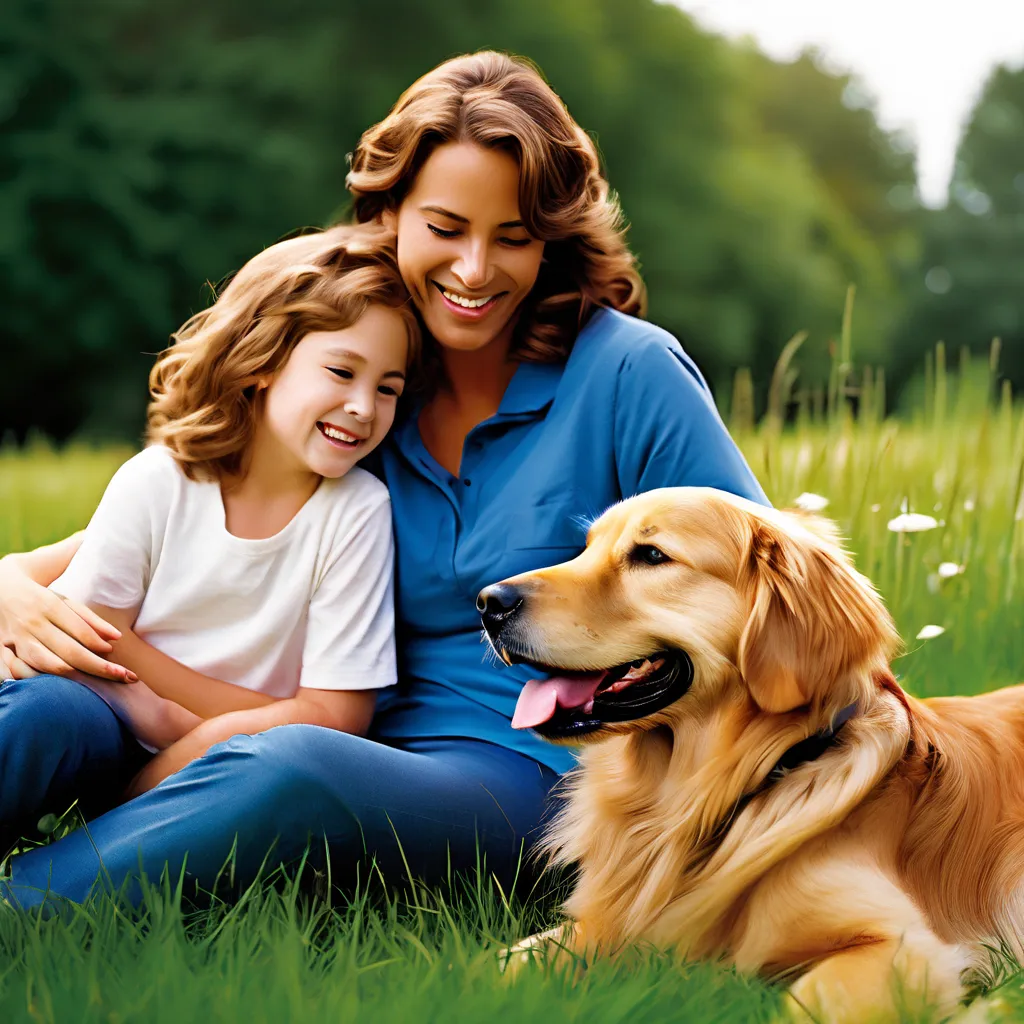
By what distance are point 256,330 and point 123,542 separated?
1.95 ft

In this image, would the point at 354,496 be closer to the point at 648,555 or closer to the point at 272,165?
the point at 648,555

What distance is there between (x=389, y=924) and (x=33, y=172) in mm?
14073

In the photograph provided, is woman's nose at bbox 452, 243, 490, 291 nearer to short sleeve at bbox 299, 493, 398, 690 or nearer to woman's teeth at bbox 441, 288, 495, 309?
woman's teeth at bbox 441, 288, 495, 309

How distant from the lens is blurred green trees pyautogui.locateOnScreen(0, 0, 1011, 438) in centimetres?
1448

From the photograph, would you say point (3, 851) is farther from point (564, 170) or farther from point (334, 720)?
point (564, 170)

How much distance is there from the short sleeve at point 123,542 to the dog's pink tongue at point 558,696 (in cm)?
98

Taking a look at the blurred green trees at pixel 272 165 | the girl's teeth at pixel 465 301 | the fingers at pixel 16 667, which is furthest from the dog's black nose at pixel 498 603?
the blurred green trees at pixel 272 165

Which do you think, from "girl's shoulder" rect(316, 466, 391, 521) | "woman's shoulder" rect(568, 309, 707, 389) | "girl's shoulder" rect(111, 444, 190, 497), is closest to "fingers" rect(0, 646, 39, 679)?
"girl's shoulder" rect(111, 444, 190, 497)

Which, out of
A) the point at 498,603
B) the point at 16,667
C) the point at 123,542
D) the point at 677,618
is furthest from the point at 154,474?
the point at 677,618

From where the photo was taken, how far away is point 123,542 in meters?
2.71

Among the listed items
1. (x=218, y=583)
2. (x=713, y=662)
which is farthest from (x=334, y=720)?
(x=713, y=662)

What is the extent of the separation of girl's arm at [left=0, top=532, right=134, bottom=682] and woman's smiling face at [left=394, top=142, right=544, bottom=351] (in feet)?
3.45

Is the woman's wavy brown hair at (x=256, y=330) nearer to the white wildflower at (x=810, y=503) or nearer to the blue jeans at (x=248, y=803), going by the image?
the blue jeans at (x=248, y=803)

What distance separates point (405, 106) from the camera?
117 inches
